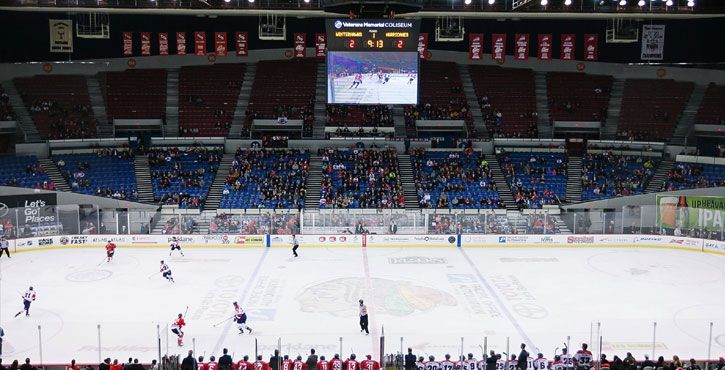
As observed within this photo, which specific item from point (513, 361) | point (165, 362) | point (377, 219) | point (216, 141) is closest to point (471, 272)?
point (377, 219)

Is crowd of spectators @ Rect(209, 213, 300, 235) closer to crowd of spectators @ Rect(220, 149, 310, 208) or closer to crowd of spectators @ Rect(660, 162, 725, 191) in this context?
crowd of spectators @ Rect(220, 149, 310, 208)

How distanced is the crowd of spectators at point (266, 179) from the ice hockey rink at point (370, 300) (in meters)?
6.74

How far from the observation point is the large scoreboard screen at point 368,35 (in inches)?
1192

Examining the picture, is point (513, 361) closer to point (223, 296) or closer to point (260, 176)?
point (223, 296)

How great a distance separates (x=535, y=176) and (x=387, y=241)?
45.6 feet

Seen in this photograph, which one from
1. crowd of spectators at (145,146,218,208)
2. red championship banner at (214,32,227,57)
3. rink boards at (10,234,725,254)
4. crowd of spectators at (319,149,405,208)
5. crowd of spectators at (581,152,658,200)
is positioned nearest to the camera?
rink boards at (10,234,725,254)

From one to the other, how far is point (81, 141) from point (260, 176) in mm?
13119

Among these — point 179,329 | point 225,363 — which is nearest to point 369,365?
point 225,363

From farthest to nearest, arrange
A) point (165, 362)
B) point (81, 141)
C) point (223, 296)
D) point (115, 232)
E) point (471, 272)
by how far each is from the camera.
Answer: point (81, 141), point (115, 232), point (471, 272), point (223, 296), point (165, 362)

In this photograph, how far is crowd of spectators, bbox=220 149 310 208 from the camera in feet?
132

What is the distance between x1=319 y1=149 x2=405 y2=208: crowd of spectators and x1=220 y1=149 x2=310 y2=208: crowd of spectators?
4.90 feet

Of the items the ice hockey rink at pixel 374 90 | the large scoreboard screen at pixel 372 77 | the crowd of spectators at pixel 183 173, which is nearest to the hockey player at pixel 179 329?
the large scoreboard screen at pixel 372 77

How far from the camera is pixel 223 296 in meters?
25.4

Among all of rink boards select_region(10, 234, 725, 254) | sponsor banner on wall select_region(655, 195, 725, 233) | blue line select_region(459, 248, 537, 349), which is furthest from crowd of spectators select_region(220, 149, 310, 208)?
sponsor banner on wall select_region(655, 195, 725, 233)
